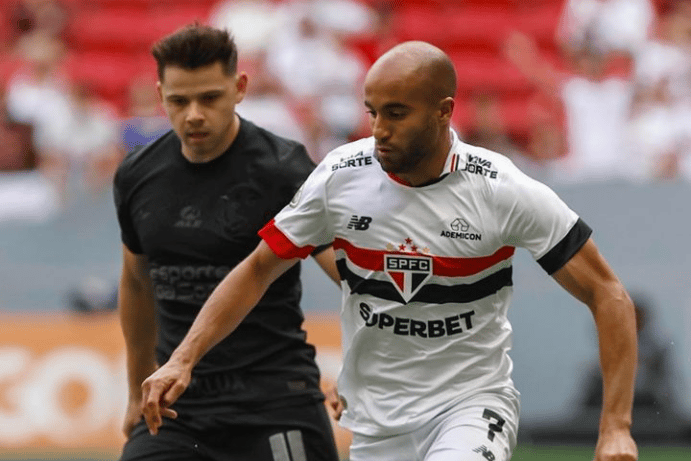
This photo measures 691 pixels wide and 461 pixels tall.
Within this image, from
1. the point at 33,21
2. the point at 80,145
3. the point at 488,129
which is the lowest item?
the point at 488,129

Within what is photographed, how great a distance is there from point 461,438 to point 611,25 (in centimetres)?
878

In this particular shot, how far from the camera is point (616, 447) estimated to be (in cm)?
466

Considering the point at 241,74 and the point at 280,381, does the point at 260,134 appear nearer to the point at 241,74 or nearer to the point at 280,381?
the point at 241,74

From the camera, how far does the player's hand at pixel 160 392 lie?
4.82 metres

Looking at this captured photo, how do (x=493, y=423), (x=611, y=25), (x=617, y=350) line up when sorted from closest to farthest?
1. (x=617, y=350)
2. (x=493, y=423)
3. (x=611, y=25)

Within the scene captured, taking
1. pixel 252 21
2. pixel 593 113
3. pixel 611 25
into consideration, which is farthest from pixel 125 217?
pixel 611 25

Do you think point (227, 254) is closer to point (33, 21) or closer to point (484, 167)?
point (484, 167)

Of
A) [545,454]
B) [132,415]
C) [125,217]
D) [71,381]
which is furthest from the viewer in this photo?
[71,381]

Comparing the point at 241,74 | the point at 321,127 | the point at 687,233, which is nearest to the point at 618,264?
the point at 687,233

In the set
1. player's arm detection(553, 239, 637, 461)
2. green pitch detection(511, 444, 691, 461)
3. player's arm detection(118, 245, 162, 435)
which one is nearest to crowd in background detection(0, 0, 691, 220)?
green pitch detection(511, 444, 691, 461)

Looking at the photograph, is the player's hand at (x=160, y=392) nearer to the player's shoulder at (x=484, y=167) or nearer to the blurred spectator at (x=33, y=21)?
the player's shoulder at (x=484, y=167)

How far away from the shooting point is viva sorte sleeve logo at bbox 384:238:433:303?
5.11m

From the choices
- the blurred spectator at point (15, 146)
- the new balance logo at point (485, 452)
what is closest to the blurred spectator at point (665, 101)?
the blurred spectator at point (15, 146)

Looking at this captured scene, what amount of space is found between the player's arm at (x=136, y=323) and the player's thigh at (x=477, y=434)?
1529mm
